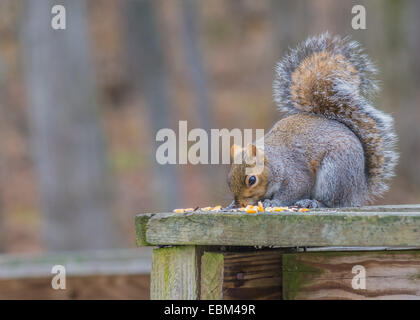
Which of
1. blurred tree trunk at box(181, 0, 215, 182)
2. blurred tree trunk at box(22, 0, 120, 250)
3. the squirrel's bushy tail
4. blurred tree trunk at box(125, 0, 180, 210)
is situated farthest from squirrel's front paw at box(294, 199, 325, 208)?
blurred tree trunk at box(181, 0, 215, 182)

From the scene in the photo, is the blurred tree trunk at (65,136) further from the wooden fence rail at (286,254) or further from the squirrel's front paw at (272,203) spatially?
the wooden fence rail at (286,254)

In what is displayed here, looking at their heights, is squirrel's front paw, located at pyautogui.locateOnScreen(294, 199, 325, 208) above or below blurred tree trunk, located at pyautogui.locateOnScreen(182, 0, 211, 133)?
below

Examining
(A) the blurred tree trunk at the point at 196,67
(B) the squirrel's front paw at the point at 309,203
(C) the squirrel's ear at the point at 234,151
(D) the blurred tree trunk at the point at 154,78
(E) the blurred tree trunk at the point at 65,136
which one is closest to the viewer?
(B) the squirrel's front paw at the point at 309,203

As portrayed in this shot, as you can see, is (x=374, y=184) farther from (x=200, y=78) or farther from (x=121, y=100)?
(x=121, y=100)

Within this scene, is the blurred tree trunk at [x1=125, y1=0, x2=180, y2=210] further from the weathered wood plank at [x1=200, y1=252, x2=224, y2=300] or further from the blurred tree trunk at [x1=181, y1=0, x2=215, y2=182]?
the weathered wood plank at [x1=200, y1=252, x2=224, y2=300]

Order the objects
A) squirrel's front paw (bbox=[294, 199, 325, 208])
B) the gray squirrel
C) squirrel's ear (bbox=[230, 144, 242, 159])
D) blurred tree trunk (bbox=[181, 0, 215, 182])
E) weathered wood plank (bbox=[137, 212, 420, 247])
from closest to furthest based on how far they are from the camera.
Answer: weathered wood plank (bbox=[137, 212, 420, 247]) < squirrel's front paw (bbox=[294, 199, 325, 208]) < the gray squirrel < squirrel's ear (bbox=[230, 144, 242, 159]) < blurred tree trunk (bbox=[181, 0, 215, 182])

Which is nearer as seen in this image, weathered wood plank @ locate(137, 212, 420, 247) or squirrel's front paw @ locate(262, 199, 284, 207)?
weathered wood plank @ locate(137, 212, 420, 247)

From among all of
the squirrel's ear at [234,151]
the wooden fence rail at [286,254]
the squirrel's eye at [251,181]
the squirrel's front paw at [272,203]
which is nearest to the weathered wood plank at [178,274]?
the wooden fence rail at [286,254]

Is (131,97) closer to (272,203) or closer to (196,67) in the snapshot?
(196,67)

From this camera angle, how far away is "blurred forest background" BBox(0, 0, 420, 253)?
6.32 m

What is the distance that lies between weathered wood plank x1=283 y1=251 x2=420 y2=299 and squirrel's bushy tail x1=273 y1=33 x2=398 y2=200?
1065 millimetres

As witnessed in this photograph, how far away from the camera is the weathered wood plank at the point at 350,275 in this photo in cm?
177

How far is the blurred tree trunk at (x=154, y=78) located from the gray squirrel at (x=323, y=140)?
18.2 feet
